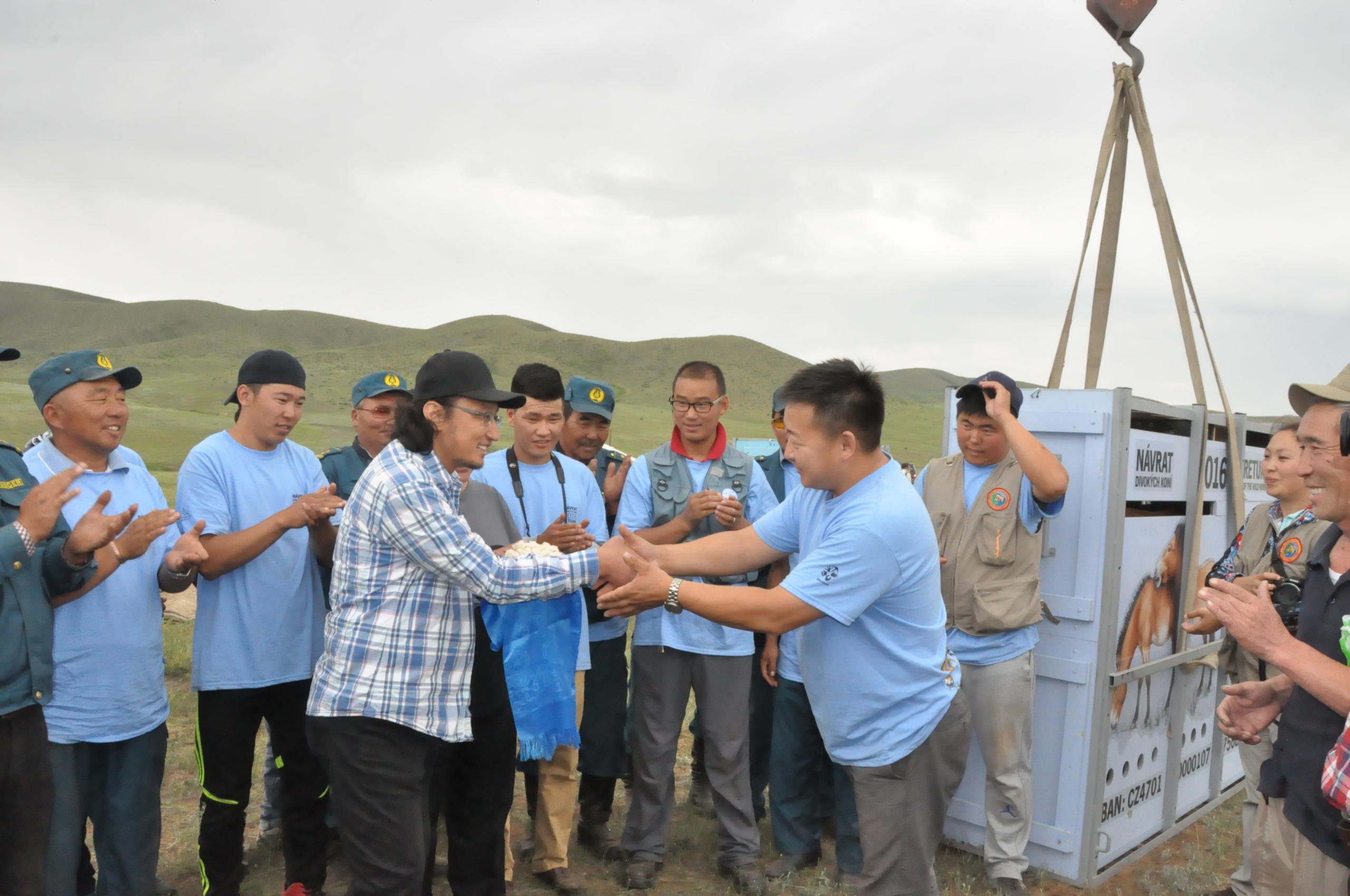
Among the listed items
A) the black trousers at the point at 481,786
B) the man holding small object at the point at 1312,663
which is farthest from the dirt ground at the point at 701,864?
the man holding small object at the point at 1312,663

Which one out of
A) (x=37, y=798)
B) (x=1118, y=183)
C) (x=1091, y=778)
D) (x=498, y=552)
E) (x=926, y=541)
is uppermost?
(x=1118, y=183)

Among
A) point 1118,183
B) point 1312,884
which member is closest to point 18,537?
point 1312,884

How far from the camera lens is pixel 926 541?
10.6 feet

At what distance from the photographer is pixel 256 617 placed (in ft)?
13.9

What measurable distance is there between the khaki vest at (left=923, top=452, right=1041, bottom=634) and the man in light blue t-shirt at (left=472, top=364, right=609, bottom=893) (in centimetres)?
188

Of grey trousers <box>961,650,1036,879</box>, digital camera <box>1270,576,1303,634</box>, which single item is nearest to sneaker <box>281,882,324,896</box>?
grey trousers <box>961,650,1036,879</box>

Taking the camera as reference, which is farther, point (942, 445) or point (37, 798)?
point (942, 445)

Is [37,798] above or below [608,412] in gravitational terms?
below

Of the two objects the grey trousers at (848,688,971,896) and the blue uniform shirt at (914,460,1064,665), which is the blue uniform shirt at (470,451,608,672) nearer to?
the blue uniform shirt at (914,460,1064,665)

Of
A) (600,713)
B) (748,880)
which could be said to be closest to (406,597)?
(600,713)

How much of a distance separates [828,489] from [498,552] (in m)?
1.47

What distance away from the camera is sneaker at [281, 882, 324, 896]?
13.8ft

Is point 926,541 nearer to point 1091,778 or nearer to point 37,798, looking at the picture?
point 1091,778

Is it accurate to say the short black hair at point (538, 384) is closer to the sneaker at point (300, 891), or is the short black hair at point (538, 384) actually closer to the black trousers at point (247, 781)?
the black trousers at point (247, 781)
